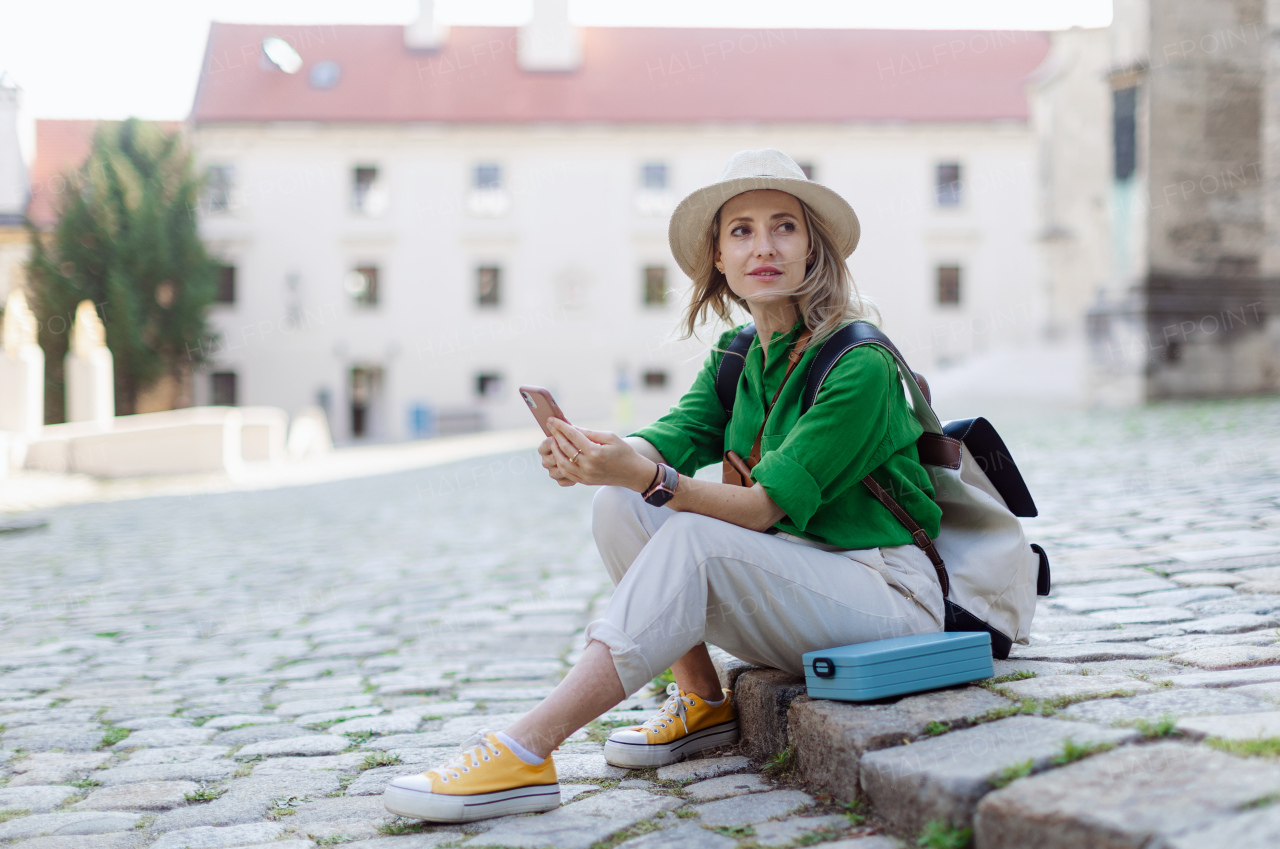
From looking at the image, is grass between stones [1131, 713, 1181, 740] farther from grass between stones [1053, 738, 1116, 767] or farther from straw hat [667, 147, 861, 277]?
straw hat [667, 147, 861, 277]

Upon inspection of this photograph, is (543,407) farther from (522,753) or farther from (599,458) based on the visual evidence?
(522,753)

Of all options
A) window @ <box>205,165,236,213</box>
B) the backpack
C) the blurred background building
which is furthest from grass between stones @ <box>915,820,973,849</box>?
window @ <box>205,165,236,213</box>

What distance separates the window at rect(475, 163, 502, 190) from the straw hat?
30883 mm

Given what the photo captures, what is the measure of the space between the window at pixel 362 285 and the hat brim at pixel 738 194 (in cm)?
3098

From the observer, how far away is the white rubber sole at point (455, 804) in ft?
7.50

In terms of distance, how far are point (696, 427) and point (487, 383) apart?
29798mm

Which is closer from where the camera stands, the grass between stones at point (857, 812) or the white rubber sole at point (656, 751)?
the grass between stones at point (857, 812)

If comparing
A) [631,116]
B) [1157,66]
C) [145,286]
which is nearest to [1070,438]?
[1157,66]

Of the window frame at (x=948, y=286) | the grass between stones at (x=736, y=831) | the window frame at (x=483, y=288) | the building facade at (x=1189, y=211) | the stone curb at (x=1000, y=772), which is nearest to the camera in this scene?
the stone curb at (x=1000, y=772)

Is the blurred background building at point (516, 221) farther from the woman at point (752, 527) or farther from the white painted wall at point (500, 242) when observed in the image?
the woman at point (752, 527)

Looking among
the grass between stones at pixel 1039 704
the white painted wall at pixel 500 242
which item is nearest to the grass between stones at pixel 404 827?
the grass between stones at pixel 1039 704

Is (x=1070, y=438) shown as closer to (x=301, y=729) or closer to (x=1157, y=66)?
(x=1157, y=66)

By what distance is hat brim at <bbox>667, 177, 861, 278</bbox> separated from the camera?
2625mm

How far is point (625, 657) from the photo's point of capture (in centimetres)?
232
